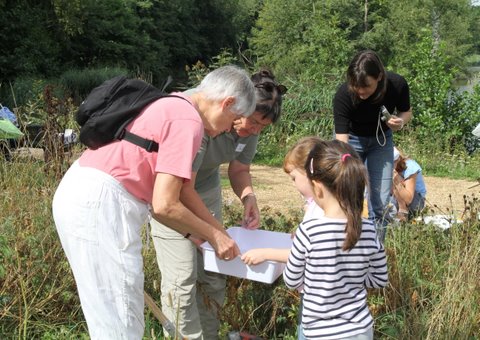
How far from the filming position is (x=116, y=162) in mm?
2023

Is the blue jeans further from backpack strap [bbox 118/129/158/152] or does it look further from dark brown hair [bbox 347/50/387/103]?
backpack strap [bbox 118/129/158/152]

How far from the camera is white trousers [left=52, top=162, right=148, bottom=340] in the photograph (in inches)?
78.8

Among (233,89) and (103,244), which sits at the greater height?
(233,89)

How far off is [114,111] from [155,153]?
221mm

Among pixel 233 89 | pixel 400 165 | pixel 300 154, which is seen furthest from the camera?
pixel 400 165

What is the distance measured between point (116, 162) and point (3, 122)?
2565mm

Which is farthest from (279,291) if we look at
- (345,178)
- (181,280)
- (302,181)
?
(345,178)

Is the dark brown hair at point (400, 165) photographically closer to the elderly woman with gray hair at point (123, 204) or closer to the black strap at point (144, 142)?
the elderly woman with gray hair at point (123, 204)

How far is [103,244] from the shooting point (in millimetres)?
2012

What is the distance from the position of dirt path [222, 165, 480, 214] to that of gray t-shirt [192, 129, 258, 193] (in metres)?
3.35

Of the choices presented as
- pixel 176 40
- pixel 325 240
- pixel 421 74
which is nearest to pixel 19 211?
pixel 325 240

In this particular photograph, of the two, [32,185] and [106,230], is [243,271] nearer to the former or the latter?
[106,230]

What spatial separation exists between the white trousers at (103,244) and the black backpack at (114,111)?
0.43 ft

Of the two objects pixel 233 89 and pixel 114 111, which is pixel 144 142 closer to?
pixel 114 111
